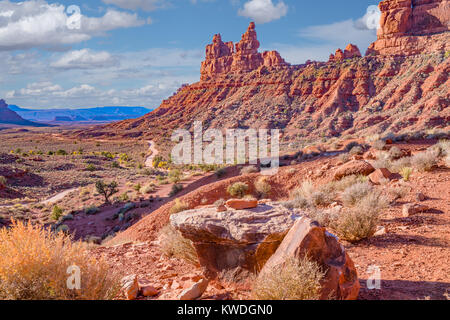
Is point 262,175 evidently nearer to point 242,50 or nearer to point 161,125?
point 161,125

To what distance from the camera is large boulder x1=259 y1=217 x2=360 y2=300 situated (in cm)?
381

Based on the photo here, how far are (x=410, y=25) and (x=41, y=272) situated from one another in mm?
91319

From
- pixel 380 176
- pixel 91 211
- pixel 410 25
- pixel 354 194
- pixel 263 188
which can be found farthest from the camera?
pixel 410 25

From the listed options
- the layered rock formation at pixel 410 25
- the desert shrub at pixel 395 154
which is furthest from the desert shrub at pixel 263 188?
the layered rock formation at pixel 410 25

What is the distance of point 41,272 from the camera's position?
3.51 meters

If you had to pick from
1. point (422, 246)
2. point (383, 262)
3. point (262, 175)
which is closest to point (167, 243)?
point (383, 262)

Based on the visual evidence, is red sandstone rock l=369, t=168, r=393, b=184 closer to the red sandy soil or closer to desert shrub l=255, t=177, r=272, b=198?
the red sandy soil

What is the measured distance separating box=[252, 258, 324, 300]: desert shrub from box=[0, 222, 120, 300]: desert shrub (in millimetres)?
1835

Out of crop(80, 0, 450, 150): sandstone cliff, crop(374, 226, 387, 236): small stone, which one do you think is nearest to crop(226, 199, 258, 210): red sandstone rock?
crop(374, 226, 387, 236): small stone

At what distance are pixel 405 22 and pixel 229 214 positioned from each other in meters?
87.9

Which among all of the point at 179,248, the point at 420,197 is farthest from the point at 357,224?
the point at 179,248

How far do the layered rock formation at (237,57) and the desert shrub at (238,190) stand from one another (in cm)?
8007

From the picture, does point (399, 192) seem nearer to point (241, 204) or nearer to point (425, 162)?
point (425, 162)

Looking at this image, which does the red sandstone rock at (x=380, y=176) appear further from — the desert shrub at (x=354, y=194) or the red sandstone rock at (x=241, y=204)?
the red sandstone rock at (x=241, y=204)
